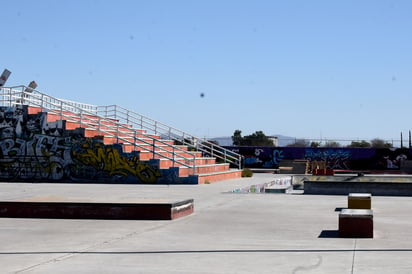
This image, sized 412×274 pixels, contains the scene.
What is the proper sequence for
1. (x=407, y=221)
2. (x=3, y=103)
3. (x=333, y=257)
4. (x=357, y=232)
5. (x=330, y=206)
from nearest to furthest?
1. (x=333, y=257)
2. (x=357, y=232)
3. (x=407, y=221)
4. (x=330, y=206)
5. (x=3, y=103)

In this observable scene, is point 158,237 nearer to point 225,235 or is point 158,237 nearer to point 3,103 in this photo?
point 225,235

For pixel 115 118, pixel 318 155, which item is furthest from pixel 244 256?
pixel 318 155

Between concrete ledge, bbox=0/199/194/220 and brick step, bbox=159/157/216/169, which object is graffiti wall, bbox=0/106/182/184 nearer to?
brick step, bbox=159/157/216/169

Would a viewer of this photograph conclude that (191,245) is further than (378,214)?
No

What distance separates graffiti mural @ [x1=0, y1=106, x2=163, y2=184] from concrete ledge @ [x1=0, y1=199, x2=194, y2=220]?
1470cm

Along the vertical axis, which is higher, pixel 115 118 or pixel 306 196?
pixel 115 118

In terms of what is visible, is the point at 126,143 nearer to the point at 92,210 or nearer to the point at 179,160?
the point at 179,160

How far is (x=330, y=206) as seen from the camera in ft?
62.6

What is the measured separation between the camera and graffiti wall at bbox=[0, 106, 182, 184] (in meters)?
31.0

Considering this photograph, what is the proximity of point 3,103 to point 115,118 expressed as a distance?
7.55m

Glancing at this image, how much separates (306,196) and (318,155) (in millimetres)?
34410

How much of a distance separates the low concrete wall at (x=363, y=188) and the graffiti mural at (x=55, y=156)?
8998 millimetres

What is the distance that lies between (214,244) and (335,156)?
4617 centimetres

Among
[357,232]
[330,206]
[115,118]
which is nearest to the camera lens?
[357,232]
